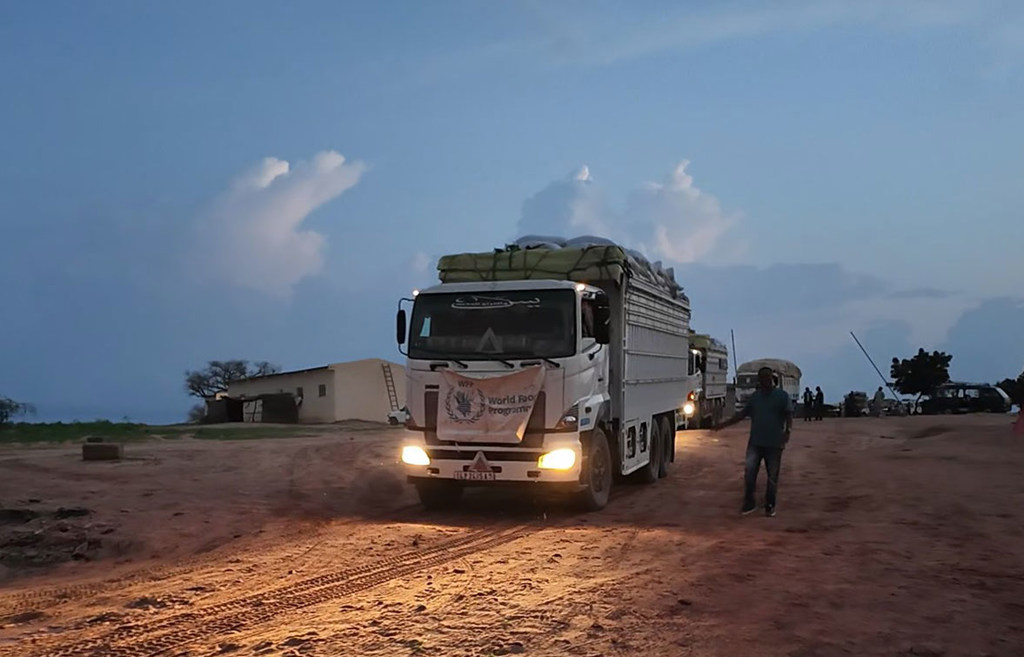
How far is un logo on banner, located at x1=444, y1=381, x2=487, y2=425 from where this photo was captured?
1143 cm

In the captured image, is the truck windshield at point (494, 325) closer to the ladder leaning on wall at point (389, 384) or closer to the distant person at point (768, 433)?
the distant person at point (768, 433)

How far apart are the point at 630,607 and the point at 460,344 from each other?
5720mm

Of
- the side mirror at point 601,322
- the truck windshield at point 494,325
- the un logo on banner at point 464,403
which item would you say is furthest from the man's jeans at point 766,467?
the un logo on banner at point 464,403

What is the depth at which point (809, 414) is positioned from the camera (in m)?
44.6

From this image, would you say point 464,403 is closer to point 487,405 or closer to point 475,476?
point 487,405

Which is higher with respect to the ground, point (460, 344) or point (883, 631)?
point (460, 344)

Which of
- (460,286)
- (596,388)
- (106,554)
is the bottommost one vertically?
(106,554)

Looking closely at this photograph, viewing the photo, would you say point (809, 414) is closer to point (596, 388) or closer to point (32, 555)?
point (596, 388)

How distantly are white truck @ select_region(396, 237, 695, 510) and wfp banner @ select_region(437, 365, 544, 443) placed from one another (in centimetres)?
1

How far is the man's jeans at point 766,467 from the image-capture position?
11.9 meters

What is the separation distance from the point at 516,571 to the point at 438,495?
15.6 ft

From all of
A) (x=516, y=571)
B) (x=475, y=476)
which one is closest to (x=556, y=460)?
(x=475, y=476)

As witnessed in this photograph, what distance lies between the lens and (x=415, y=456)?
1180 cm

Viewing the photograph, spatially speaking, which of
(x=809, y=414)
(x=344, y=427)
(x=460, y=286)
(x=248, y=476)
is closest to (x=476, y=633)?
(x=460, y=286)
